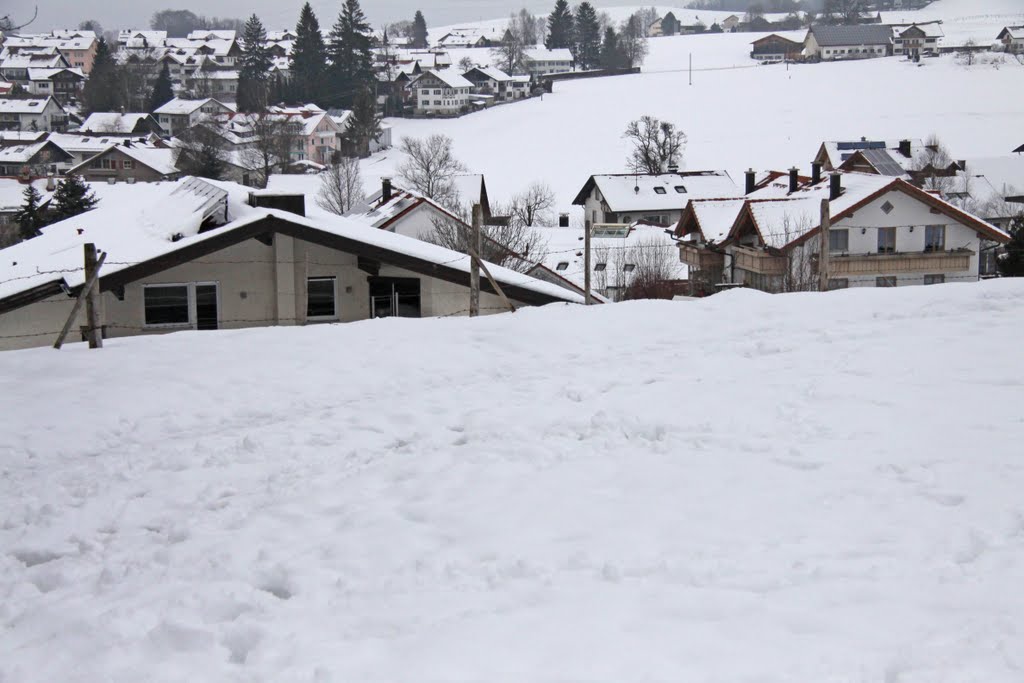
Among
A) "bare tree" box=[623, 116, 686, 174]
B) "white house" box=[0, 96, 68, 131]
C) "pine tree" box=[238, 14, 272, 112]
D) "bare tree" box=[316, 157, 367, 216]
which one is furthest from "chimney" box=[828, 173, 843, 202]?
"white house" box=[0, 96, 68, 131]

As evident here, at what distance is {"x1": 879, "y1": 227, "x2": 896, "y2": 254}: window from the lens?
127 feet

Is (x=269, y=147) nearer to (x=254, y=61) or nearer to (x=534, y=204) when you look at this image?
(x=534, y=204)

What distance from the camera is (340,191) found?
79312 mm

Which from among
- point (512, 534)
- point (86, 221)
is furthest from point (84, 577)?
point (86, 221)

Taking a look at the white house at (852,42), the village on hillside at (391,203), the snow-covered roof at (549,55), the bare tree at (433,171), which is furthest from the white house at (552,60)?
the bare tree at (433,171)

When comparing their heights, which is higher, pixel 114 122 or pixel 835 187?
pixel 114 122

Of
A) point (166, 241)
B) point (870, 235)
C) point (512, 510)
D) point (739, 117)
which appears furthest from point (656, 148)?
point (512, 510)

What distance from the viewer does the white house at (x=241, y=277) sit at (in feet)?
64.5

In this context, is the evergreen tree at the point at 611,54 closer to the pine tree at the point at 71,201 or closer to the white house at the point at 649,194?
the white house at the point at 649,194

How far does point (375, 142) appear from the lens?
11275cm

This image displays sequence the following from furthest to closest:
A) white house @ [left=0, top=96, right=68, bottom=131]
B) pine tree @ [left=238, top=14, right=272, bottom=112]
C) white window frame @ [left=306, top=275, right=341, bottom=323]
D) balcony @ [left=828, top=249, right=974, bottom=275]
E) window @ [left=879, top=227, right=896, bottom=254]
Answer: pine tree @ [left=238, top=14, right=272, bottom=112] → white house @ [left=0, top=96, right=68, bottom=131] → window @ [left=879, top=227, right=896, bottom=254] → balcony @ [left=828, top=249, right=974, bottom=275] → white window frame @ [left=306, top=275, right=341, bottom=323]

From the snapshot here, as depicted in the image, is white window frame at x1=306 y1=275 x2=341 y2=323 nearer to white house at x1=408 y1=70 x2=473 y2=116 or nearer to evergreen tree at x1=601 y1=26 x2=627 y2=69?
white house at x1=408 y1=70 x2=473 y2=116

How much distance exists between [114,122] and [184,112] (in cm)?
847

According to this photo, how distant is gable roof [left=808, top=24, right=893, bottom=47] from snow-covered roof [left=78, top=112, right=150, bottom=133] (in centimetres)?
9868
